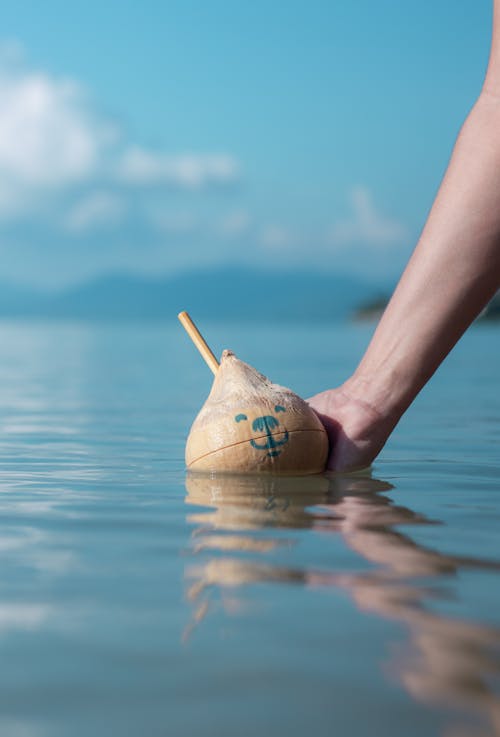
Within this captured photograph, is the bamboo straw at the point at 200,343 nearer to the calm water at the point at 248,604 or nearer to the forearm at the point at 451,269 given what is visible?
the calm water at the point at 248,604

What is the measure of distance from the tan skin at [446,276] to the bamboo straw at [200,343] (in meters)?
0.52

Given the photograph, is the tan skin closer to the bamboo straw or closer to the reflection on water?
the reflection on water

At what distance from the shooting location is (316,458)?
290 centimetres

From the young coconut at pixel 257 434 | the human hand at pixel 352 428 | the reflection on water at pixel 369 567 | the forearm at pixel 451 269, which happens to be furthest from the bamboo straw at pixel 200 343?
the forearm at pixel 451 269

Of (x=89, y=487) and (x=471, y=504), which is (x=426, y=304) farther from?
(x=89, y=487)

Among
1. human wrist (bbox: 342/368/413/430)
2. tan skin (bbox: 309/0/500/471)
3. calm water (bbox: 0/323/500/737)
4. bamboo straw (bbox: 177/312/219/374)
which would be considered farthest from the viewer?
bamboo straw (bbox: 177/312/219/374)

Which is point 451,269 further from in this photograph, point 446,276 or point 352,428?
point 352,428

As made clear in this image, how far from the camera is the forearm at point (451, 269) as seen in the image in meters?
2.53

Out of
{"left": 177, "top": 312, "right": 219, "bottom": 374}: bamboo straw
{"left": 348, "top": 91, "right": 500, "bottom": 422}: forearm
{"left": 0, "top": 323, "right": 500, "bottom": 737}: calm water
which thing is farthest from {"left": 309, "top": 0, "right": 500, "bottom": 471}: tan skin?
{"left": 177, "top": 312, "right": 219, "bottom": 374}: bamboo straw

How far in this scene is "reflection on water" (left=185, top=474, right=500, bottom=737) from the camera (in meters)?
1.06

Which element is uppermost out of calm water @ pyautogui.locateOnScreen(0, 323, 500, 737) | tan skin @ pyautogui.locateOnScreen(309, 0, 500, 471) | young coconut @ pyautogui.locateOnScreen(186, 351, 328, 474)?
tan skin @ pyautogui.locateOnScreen(309, 0, 500, 471)

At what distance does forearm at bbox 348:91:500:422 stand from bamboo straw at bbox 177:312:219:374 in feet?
2.00

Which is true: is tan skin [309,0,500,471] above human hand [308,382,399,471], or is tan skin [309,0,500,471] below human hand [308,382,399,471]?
above

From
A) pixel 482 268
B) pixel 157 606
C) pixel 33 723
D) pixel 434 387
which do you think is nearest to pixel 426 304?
pixel 482 268
